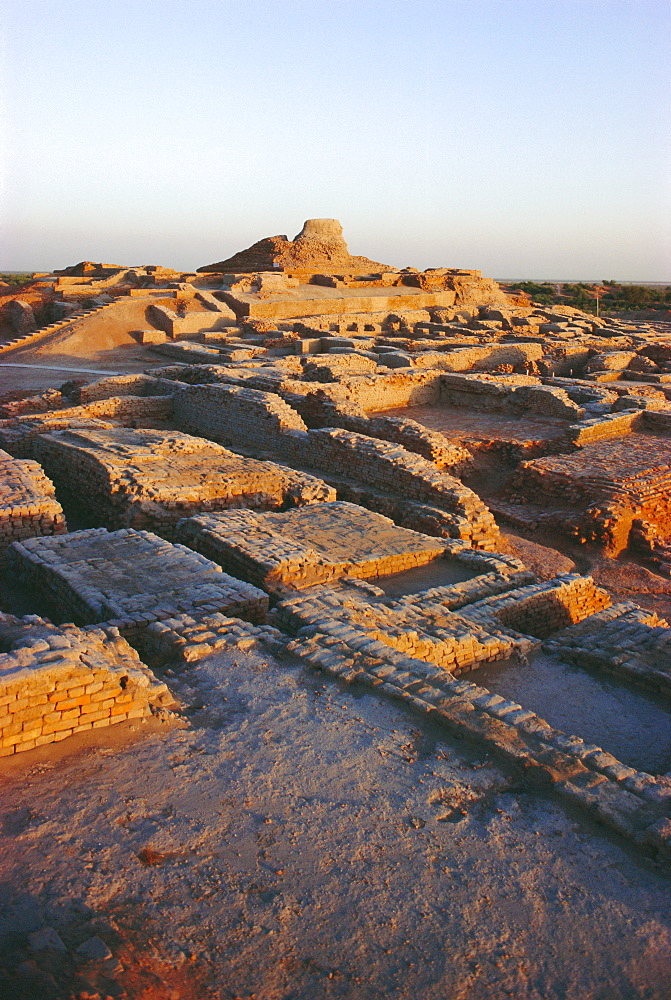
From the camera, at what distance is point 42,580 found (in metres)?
5.71

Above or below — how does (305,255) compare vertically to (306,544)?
above

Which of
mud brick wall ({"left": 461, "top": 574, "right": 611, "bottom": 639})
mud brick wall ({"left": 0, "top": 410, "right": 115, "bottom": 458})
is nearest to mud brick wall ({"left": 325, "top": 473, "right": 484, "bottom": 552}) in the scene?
mud brick wall ({"left": 461, "top": 574, "right": 611, "bottom": 639})

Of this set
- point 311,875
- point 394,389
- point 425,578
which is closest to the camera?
point 311,875

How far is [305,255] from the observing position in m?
34.3

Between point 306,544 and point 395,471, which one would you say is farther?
point 395,471

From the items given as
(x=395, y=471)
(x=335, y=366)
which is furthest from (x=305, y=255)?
(x=395, y=471)

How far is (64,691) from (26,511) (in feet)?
12.1

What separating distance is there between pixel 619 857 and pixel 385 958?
108 cm

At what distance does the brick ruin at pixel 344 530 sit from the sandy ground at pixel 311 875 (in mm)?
267

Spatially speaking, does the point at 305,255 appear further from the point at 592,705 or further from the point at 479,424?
the point at 592,705

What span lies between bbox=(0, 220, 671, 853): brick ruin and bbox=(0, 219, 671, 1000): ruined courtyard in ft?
0.08

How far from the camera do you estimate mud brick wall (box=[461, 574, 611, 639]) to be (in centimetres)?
579

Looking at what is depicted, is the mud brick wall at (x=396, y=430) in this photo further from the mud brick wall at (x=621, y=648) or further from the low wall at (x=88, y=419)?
the mud brick wall at (x=621, y=648)

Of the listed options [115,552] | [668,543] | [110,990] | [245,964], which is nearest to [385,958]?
[245,964]
